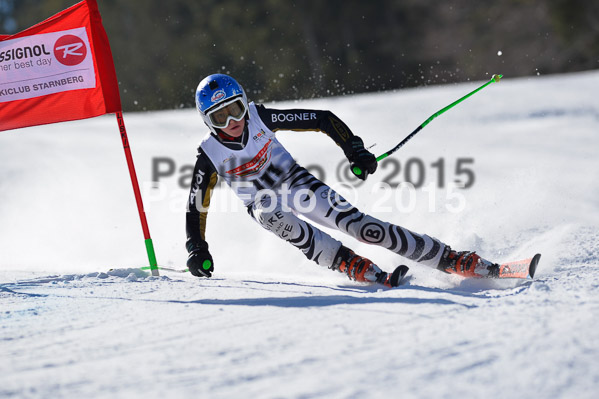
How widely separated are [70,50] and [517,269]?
3295 millimetres

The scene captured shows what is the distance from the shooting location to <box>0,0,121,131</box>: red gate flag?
195 inches

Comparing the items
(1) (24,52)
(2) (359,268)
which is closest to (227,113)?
(2) (359,268)

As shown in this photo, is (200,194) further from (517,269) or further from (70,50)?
(517,269)

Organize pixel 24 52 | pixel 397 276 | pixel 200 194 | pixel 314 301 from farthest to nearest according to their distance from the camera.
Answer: pixel 24 52
pixel 200 194
pixel 397 276
pixel 314 301

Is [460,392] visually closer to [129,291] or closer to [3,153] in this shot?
[129,291]

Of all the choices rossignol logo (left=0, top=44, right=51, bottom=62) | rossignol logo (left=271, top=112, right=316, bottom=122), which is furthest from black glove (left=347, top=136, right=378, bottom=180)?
rossignol logo (left=0, top=44, right=51, bottom=62)

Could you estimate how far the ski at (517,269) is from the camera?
3.64 m

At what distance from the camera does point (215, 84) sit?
4164mm

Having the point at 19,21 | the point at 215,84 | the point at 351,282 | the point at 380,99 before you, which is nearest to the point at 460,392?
the point at 351,282

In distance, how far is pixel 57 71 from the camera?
498cm

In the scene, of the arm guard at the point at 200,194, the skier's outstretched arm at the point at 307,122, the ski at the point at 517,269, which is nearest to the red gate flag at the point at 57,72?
the arm guard at the point at 200,194

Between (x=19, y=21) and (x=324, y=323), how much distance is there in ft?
115

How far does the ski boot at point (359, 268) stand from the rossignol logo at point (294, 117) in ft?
2.73

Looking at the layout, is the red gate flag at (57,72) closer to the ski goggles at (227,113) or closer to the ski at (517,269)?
the ski goggles at (227,113)
